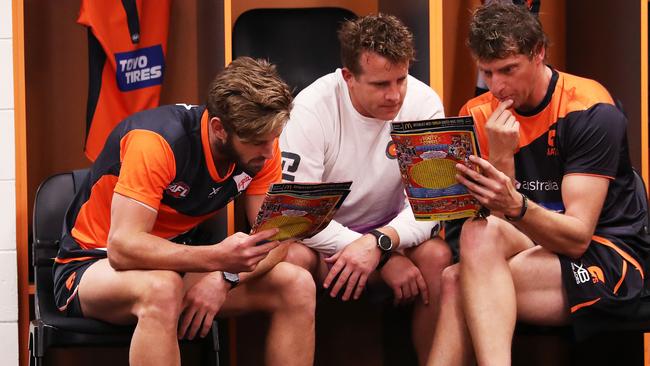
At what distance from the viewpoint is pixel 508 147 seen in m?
2.59

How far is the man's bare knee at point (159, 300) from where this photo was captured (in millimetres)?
2281

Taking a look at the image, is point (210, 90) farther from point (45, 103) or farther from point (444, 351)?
point (45, 103)

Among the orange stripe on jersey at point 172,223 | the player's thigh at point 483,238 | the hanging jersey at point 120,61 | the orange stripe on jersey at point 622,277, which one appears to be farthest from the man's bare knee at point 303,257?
the hanging jersey at point 120,61

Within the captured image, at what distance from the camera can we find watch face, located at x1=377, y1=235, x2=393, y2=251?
2.69 metres

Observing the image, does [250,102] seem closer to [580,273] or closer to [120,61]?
[580,273]

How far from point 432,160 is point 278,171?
0.50 meters

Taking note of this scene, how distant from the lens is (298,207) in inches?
90.7

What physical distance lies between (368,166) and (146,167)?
2.42ft

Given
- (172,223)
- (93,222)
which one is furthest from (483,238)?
(93,222)

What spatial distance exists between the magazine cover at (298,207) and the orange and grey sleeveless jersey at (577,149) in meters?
0.58

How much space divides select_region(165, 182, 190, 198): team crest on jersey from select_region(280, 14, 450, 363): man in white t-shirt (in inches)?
14.3

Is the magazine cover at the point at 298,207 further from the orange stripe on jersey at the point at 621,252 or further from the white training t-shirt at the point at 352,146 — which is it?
the orange stripe on jersey at the point at 621,252

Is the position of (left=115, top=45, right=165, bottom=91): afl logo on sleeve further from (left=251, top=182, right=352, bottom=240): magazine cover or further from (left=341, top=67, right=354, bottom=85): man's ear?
(left=251, top=182, right=352, bottom=240): magazine cover

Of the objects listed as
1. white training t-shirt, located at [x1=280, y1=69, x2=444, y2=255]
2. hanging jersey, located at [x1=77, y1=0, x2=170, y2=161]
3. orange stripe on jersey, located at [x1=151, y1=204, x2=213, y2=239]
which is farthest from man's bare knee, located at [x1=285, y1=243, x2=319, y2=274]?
hanging jersey, located at [x1=77, y1=0, x2=170, y2=161]
